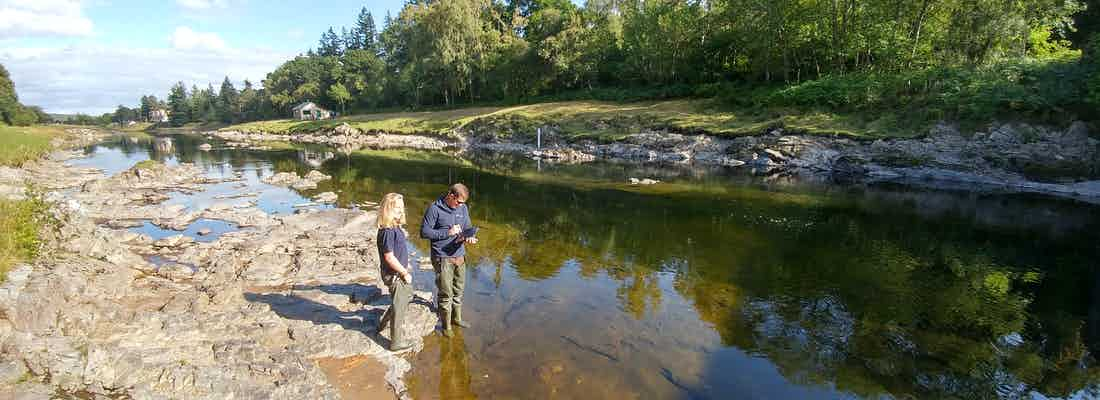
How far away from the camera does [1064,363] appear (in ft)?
27.2

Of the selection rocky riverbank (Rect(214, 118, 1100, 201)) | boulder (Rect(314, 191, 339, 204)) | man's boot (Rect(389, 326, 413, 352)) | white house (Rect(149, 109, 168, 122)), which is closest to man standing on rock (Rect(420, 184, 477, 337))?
man's boot (Rect(389, 326, 413, 352))

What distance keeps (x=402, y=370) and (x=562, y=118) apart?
49320 mm

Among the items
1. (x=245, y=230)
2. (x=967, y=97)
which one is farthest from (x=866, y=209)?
(x=245, y=230)

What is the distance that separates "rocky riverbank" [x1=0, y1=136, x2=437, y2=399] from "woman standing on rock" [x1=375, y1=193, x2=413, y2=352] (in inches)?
20.0

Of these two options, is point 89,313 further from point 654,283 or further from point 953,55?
point 953,55

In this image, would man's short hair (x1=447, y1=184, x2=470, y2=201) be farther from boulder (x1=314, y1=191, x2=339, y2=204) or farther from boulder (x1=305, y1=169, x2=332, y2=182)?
boulder (x1=305, y1=169, x2=332, y2=182)

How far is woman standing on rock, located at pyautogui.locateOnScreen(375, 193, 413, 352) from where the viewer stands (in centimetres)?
741

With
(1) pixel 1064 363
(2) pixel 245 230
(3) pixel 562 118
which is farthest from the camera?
(3) pixel 562 118

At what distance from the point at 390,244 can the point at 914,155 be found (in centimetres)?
3392

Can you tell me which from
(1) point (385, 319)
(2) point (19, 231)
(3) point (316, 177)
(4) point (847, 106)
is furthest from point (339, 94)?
(1) point (385, 319)

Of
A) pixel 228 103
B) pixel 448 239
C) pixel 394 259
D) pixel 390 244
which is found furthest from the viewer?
pixel 228 103

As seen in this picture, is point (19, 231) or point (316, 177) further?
point (316, 177)

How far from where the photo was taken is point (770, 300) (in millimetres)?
10766

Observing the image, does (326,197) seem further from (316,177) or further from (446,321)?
(446,321)
